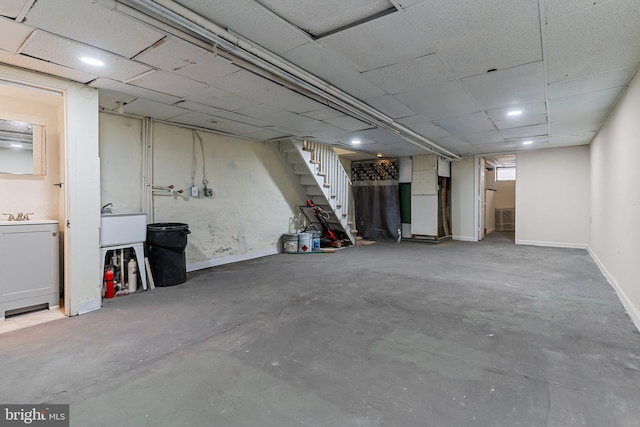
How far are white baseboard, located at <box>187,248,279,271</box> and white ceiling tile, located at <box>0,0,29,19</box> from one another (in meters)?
3.73

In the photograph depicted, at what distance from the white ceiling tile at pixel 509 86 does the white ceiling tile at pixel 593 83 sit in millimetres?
154

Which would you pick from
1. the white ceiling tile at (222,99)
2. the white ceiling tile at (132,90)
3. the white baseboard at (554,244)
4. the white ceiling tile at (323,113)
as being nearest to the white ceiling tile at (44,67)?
the white ceiling tile at (132,90)

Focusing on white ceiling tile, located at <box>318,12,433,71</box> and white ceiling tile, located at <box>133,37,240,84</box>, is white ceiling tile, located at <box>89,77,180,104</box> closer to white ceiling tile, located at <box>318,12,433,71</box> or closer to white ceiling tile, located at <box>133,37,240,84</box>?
white ceiling tile, located at <box>133,37,240,84</box>

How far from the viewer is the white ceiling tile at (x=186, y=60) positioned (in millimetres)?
2543

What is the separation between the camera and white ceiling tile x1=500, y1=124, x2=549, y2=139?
5.41 m

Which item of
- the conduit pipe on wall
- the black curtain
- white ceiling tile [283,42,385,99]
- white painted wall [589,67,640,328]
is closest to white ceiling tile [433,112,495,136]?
the conduit pipe on wall

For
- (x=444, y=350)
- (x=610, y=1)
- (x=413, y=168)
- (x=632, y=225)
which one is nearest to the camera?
(x=610, y=1)

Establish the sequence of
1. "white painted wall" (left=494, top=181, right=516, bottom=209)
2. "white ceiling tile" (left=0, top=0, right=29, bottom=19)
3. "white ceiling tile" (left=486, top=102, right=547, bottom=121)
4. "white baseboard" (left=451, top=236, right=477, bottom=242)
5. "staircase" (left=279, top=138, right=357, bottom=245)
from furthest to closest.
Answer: "white painted wall" (left=494, top=181, right=516, bottom=209)
"white baseboard" (left=451, top=236, right=477, bottom=242)
"staircase" (left=279, top=138, right=357, bottom=245)
"white ceiling tile" (left=486, top=102, right=547, bottom=121)
"white ceiling tile" (left=0, top=0, right=29, bottom=19)

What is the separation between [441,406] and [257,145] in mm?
5580

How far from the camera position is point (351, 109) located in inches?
162

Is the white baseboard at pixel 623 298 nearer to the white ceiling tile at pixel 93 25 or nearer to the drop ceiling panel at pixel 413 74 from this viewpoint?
the drop ceiling panel at pixel 413 74

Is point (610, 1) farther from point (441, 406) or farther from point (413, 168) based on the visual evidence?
point (413, 168)

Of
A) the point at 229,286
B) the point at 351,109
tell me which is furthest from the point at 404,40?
the point at 229,286

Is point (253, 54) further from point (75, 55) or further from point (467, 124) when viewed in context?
point (467, 124)
